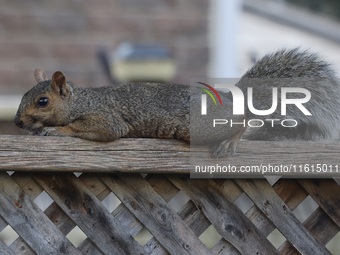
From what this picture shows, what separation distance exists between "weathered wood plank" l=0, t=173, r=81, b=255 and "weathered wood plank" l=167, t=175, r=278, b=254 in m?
0.34

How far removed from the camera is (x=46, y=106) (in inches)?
52.9

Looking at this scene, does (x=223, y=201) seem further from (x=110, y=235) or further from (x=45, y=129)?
(x=45, y=129)

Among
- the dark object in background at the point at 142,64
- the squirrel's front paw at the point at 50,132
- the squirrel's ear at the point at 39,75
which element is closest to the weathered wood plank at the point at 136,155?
the squirrel's front paw at the point at 50,132

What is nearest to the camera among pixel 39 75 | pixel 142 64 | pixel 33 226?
pixel 33 226

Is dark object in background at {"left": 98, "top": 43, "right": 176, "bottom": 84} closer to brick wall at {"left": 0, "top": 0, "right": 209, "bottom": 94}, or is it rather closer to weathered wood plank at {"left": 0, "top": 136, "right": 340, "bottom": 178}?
brick wall at {"left": 0, "top": 0, "right": 209, "bottom": 94}

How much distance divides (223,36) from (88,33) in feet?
3.03

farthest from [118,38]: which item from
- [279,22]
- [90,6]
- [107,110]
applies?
[107,110]

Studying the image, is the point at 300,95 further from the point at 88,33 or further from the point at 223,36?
the point at 88,33

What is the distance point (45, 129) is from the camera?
1.30m

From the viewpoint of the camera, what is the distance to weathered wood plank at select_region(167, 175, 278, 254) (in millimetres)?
1208

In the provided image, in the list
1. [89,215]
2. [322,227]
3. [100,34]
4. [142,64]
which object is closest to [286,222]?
[322,227]

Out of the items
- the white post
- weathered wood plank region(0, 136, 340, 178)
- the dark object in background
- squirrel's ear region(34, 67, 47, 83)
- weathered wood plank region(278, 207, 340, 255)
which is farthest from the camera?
the white post

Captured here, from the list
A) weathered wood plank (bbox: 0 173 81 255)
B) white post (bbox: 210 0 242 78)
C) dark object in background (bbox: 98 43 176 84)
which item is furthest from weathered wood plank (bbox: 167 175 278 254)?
white post (bbox: 210 0 242 78)

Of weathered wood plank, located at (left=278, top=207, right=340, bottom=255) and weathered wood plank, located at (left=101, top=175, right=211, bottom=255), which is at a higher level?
weathered wood plank, located at (left=101, top=175, right=211, bottom=255)
